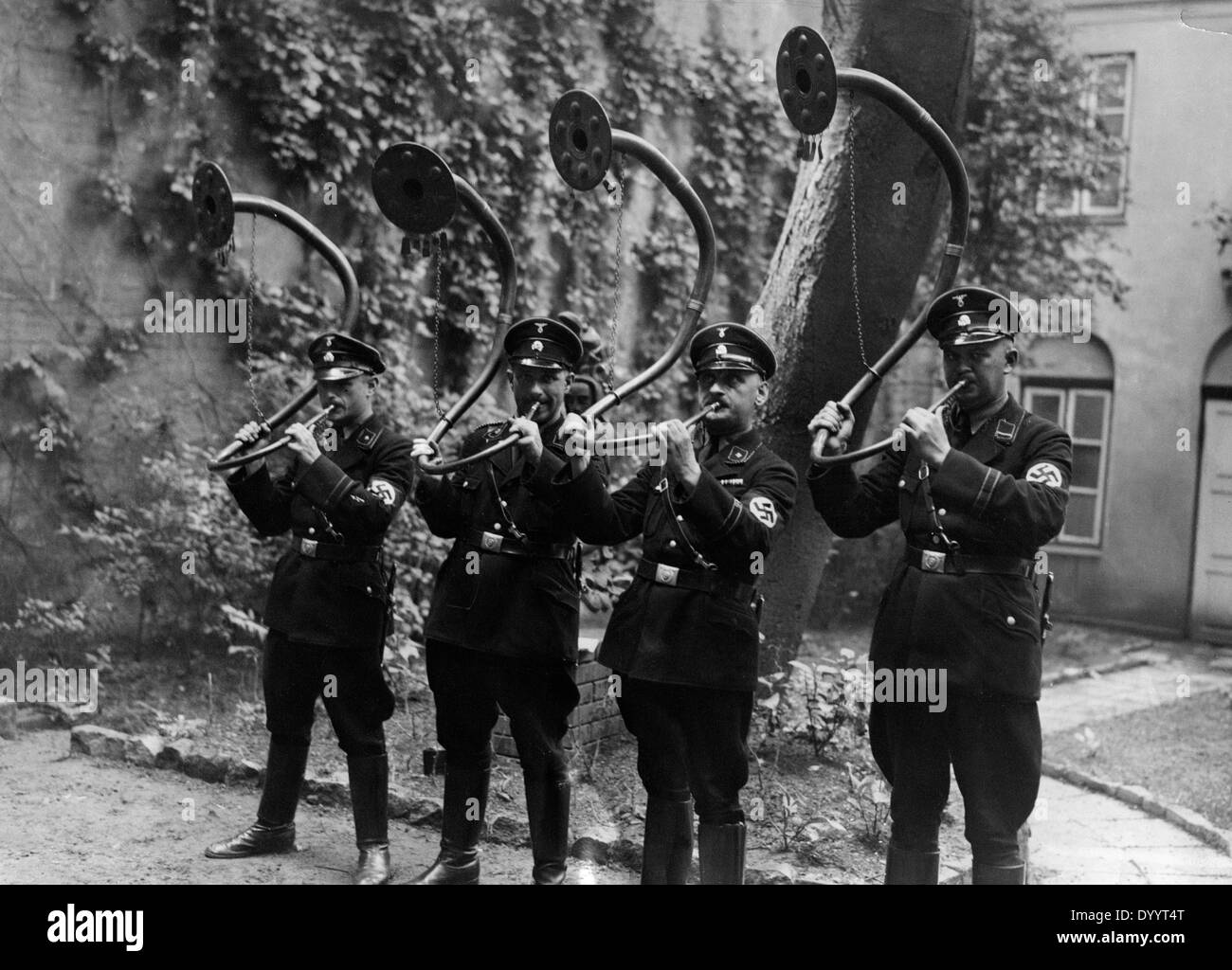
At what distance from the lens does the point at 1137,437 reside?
866 centimetres

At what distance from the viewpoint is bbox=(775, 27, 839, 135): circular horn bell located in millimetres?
4824

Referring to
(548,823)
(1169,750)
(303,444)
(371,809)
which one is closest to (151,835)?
(371,809)

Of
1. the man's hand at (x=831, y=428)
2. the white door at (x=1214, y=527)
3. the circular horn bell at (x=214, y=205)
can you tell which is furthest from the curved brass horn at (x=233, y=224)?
the white door at (x=1214, y=527)

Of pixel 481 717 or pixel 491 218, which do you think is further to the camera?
pixel 491 218

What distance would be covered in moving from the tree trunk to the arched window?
283 centimetres

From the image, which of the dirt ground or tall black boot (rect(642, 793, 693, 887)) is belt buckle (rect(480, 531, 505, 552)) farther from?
the dirt ground

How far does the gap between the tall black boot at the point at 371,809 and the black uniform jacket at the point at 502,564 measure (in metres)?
0.61

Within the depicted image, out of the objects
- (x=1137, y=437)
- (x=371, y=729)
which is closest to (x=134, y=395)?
(x=371, y=729)

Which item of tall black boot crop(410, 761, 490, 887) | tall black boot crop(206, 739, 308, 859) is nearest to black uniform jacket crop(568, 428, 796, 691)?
tall black boot crop(410, 761, 490, 887)

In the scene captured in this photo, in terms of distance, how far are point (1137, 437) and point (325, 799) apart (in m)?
5.26

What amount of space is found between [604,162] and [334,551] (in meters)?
1.75

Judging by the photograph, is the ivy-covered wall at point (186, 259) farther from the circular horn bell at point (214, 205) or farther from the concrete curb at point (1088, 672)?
the concrete curb at point (1088, 672)

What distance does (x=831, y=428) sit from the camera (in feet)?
15.4
